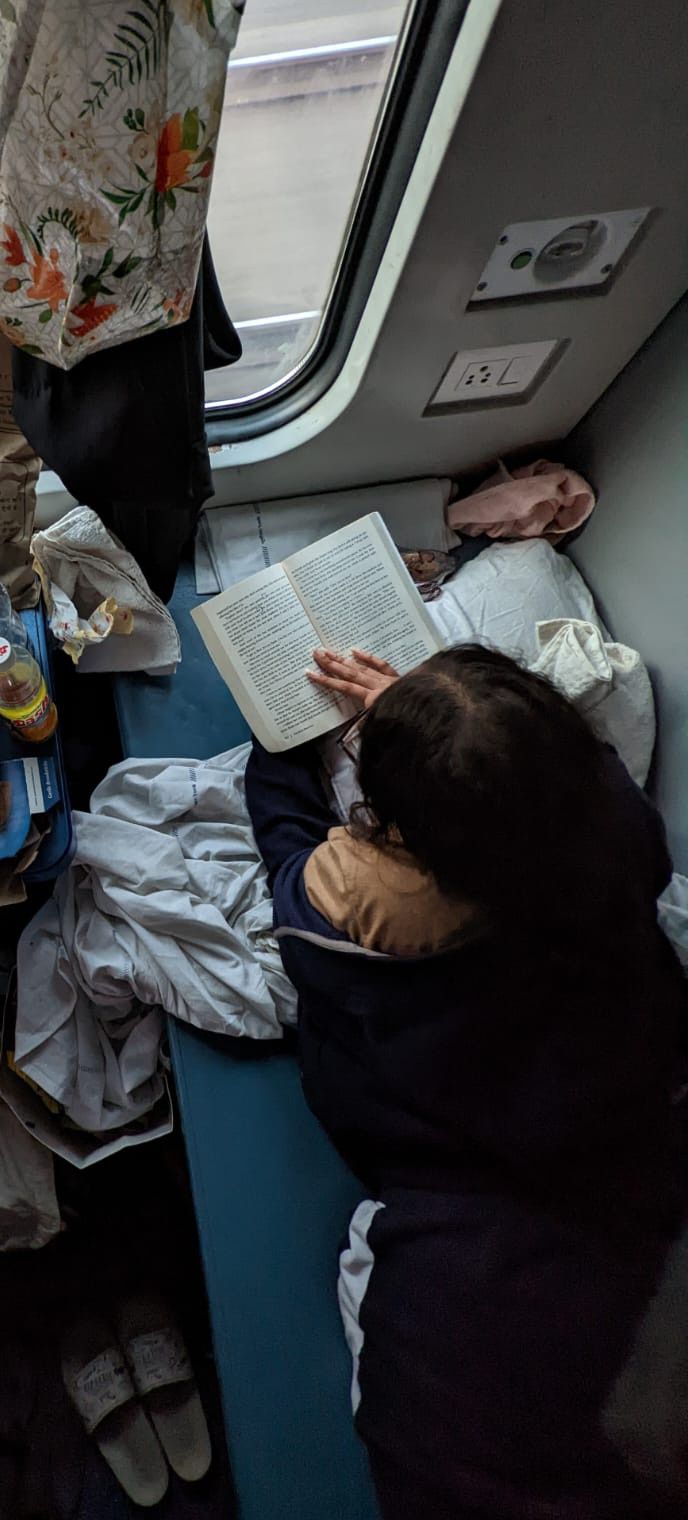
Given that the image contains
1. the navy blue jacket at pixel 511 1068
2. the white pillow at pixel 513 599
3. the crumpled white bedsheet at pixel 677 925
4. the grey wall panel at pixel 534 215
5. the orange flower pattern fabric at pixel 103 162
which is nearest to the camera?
the orange flower pattern fabric at pixel 103 162

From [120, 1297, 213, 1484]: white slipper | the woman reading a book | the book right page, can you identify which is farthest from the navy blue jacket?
[120, 1297, 213, 1484]: white slipper

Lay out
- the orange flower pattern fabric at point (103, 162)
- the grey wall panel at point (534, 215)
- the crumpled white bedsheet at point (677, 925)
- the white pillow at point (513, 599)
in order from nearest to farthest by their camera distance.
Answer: the orange flower pattern fabric at point (103, 162)
the grey wall panel at point (534, 215)
the crumpled white bedsheet at point (677, 925)
the white pillow at point (513, 599)

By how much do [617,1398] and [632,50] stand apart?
1.09 metres

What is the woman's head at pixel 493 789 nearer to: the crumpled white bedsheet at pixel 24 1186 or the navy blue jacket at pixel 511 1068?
the navy blue jacket at pixel 511 1068

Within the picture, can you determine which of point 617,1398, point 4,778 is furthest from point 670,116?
point 617,1398

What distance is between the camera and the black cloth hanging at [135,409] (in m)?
0.68

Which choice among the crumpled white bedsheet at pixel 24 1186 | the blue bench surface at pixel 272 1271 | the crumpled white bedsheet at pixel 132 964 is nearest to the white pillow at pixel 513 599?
the crumpled white bedsheet at pixel 132 964

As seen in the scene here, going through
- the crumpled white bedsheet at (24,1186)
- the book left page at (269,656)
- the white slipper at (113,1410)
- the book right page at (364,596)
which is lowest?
the white slipper at (113,1410)

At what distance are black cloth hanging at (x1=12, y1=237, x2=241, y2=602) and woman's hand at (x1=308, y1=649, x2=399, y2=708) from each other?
12.6 inches

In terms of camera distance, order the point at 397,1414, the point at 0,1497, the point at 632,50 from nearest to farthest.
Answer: the point at 632,50, the point at 397,1414, the point at 0,1497

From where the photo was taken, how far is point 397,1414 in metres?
0.77

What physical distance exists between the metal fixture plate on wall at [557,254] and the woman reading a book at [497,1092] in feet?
1.36

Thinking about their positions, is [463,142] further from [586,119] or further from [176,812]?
[176,812]

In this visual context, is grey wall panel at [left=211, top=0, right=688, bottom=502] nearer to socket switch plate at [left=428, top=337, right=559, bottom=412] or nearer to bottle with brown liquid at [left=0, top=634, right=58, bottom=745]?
socket switch plate at [left=428, top=337, right=559, bottom=412]
